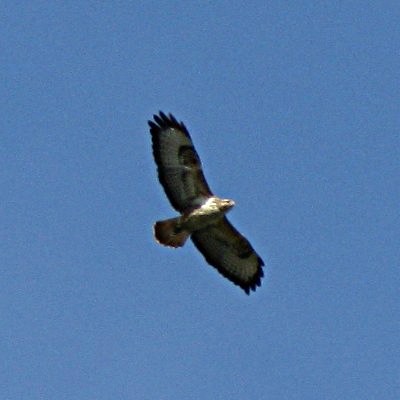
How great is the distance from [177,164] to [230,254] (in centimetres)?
231

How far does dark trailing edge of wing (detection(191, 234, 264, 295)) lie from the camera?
3319cm

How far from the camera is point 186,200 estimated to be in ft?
105

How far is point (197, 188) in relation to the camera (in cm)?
3200

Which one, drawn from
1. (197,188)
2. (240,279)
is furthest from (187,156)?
(240,279)

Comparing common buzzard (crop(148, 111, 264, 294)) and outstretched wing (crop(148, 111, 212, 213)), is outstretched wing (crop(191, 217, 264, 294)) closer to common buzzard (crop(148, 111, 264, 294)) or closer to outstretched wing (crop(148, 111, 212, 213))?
common buzzard (crop(148, 111, 264, 294))

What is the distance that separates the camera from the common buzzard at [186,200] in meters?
31.7

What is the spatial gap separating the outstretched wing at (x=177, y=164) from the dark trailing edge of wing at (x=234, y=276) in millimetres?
1349

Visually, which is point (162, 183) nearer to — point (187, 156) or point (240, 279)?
point (187, 156)

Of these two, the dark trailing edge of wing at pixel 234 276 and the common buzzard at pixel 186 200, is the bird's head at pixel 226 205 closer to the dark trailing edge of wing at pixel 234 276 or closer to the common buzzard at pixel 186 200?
the common buzzard at pixel 186 200

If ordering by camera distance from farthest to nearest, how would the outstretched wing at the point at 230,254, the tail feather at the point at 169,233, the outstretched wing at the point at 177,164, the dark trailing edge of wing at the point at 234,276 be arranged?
1. the dark trailing edge of wing at the point at 234,276
2. the outstretched wing at the point at 230,254
3. the outstretched wing at the point at 177,164
4. the tail feather at the point at 169,233

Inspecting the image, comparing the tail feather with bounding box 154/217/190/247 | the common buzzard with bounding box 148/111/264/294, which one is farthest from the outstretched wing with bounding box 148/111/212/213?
the tail feather with bounding box 154/217/190/247

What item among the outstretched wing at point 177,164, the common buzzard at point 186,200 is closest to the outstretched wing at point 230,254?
the common buzzard at point 186,200

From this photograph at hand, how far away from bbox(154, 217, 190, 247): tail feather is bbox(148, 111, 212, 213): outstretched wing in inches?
17.7

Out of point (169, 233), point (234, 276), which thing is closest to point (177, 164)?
point (169, 233)
